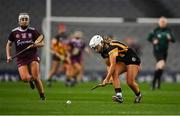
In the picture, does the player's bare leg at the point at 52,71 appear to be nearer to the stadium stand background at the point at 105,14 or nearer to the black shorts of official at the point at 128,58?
the stadium stand background at the point at 105,14

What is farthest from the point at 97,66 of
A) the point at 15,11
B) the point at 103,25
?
the point at 15,11

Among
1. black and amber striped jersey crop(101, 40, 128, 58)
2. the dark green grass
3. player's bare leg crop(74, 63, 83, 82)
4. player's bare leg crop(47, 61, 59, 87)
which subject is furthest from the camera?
player's bare leg crop(74, 63, 83, 82)

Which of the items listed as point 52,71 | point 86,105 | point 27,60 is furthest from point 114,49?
point 52,71

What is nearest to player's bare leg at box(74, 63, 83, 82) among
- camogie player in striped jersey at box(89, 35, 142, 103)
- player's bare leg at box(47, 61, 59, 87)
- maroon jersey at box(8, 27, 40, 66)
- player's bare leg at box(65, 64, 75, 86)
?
player's bare leg at box(65, 64, 75, 86)

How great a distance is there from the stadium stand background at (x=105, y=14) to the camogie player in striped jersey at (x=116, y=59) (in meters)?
14.9

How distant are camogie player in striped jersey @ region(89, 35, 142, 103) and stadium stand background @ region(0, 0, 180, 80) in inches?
585

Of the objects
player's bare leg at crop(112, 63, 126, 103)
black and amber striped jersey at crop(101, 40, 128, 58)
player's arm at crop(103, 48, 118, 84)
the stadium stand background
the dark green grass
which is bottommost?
the dark green grass

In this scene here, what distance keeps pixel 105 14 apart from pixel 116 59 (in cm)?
1570

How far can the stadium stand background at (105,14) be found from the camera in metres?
34.1

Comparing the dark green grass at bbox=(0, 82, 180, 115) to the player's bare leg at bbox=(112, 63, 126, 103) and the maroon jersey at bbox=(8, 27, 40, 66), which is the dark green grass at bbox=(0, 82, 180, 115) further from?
the maroon jersey at bbox=(8, 27, 40, 66)

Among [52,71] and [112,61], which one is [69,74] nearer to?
[52,71]

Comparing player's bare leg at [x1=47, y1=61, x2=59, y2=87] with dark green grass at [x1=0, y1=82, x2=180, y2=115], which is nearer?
dark green grass at [x1=0, y1=82, x2=180, y2=115]

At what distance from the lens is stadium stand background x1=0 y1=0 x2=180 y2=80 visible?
1344 inches

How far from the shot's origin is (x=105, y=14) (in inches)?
1358
